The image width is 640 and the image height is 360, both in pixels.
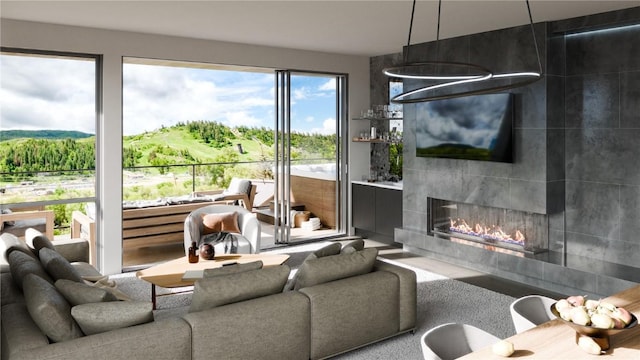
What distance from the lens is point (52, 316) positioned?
2672 millimetres

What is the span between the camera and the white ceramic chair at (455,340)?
2477 mm

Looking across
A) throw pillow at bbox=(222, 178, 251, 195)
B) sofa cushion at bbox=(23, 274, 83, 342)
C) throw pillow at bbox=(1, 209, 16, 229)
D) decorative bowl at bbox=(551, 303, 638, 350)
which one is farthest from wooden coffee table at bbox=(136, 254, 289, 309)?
throw pillow at bbox=(222, 178, 251, 195)

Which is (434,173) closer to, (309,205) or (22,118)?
(309,205)

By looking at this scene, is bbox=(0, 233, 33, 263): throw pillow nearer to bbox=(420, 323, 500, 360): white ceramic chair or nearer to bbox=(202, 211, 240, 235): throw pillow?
bbox=(202, 211, 240, 235): throw pillow

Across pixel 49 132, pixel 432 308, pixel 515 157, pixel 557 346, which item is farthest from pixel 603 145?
pixel 49 132

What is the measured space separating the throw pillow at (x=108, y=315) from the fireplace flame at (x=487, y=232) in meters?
4.32

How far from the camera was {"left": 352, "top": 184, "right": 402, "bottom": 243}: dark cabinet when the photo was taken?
Result: 7324mm

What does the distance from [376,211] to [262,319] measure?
4572 mm

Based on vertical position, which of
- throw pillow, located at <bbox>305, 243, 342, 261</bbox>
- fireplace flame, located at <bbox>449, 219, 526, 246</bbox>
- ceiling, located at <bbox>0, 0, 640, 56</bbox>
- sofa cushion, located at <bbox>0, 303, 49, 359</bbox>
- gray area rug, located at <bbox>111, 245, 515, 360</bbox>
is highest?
ceiling, located at <bbox>0, 0, 640, 56</bbox>

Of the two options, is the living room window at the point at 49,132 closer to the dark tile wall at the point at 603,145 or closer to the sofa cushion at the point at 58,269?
the sofa cushion at the point at 58,269

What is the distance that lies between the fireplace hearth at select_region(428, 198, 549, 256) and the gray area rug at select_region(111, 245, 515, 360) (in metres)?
0.79

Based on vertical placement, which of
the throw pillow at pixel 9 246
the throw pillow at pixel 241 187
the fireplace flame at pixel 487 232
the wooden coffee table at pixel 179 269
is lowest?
the wooden coffee table at pixel 179 269

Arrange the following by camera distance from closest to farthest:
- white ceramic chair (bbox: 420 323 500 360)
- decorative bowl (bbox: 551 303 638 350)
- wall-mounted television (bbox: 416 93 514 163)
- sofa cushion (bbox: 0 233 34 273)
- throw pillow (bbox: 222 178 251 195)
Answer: decorative bowl (bbox: 551 303 638 350) < white ceramic chair (bbox: 420 323 500 360) < sofa cushion (bbox: 0 233 34 273) < wall-mounted television (bbox: 416 93 514 163) < throw pillow (bbox: 222 178 251 195)

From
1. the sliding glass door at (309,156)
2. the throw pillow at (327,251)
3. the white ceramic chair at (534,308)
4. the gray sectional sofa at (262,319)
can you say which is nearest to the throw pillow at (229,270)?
the gray sectional sofa at (262,319)
